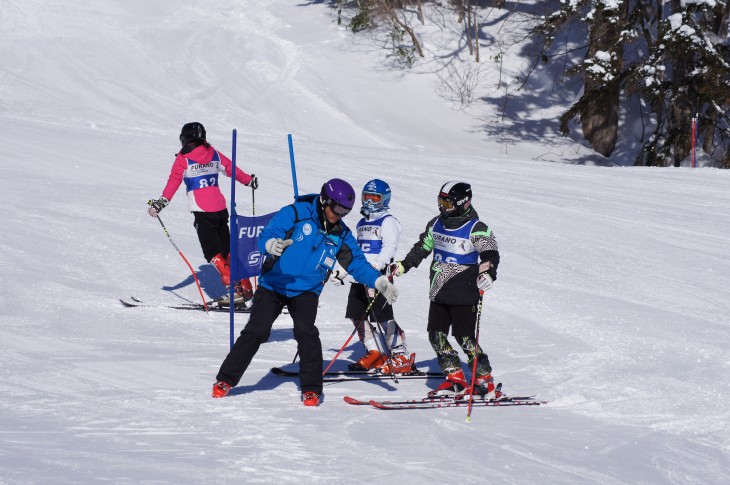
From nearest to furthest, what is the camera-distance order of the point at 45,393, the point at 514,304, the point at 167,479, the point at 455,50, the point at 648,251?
the point at 167,479, the point at 45,393, the point at 514,304, the point at 648,251, the point at 455,50

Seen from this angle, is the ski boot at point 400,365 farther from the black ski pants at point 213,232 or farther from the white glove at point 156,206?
the white glove at point 156,206

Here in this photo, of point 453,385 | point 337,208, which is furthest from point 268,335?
point 453,385

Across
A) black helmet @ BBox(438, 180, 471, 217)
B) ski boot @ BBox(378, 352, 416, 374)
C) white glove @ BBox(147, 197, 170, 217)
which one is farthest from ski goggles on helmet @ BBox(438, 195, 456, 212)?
white glove @ BBox(147, 197, 170, 217)

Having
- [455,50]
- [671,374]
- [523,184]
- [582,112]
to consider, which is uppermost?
[455,50]

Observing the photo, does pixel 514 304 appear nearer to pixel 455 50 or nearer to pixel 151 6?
pixel 455 50

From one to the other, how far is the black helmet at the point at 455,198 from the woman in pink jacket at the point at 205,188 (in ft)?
11.5

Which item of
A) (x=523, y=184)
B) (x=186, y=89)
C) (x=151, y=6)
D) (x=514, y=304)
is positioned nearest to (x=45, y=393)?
(x=514, y=304)

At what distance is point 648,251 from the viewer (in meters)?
13.1

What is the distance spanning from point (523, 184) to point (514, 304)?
251 inches

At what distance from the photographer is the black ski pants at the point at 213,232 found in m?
10.1

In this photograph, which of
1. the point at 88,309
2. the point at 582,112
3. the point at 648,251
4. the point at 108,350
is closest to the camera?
the point at 108,350

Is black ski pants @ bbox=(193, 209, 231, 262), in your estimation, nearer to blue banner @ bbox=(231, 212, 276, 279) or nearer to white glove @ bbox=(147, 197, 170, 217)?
white glove @ bbox=(147, 197, 170, 217)

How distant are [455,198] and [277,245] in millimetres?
1405

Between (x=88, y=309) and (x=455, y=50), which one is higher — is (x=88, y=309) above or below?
below
